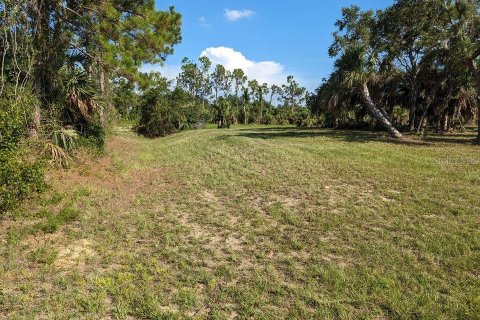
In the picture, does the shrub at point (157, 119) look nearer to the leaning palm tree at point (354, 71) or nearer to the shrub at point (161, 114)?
the shrub at point (161, 114)

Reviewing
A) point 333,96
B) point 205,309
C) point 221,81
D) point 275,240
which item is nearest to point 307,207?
point 275,240

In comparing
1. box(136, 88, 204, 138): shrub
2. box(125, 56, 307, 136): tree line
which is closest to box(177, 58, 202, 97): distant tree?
box(125, 56, 307, 136): tree line

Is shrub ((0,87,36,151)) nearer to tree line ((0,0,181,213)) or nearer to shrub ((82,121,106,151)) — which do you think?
tree line ((0,0,181,213))

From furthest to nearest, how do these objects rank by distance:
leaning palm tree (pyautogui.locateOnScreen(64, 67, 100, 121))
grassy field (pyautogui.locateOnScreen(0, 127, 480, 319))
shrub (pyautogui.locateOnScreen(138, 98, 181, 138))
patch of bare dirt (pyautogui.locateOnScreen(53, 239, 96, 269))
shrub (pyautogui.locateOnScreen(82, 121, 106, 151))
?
shrub (pyautogui.locateOnScreen(138, 98, 181, 138)), shrub (pyautogui.locateOnScreen(82, 121, 106, 151)), leaning palm tree (pyautogui.locateOnScreen(64, 67, 100, 121)), patch of bare dirt (pyautogui.locateOnScreen(53, 239, 96, 269)), grassy field (pyautogui.locateOnScreen(0, 127, 480, 319))

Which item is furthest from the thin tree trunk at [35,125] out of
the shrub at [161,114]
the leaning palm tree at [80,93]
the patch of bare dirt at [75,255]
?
the shrub at [161,114]

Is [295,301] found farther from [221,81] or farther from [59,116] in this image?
[221,81]

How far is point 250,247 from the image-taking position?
17.8 feet

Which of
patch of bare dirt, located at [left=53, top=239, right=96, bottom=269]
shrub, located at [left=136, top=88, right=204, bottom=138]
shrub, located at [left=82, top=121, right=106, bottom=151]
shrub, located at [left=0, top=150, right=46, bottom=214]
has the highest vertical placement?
shrub, located at [left=136, top=88, right=204, bottom=138]

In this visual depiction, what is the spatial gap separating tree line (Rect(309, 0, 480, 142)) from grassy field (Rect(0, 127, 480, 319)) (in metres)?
9.41

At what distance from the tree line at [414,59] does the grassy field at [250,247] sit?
30.9ft

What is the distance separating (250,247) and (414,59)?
2055 cm

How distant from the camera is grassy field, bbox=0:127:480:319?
3879 millimetres

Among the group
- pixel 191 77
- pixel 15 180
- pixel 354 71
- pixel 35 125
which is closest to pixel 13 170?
pixel 15 180

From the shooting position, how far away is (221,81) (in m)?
71.8
